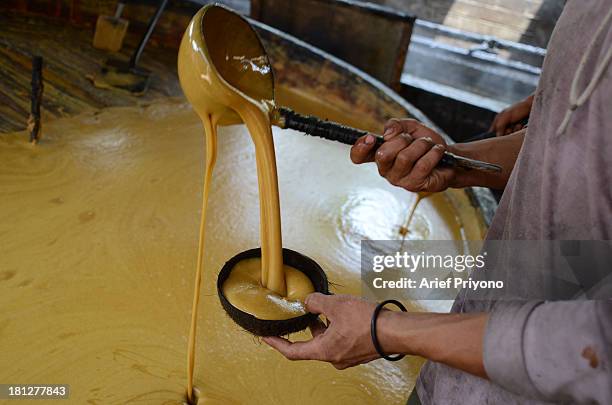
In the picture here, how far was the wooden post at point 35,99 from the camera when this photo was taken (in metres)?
2.84

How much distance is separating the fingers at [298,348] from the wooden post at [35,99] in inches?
89.3

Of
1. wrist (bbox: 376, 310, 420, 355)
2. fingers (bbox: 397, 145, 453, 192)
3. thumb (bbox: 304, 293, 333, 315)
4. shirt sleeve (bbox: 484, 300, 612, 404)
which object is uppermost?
shirt sleeve (bbox: 484, 300, 612, 404)

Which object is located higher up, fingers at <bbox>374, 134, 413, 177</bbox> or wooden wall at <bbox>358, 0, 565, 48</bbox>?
fingers at <bbox>374, 134, 413, 177</bbox>

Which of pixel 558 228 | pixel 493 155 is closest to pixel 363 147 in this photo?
pixel 493 155

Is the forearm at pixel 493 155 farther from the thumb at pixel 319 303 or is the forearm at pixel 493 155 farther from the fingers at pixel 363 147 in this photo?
the thumb at pixel 319 303

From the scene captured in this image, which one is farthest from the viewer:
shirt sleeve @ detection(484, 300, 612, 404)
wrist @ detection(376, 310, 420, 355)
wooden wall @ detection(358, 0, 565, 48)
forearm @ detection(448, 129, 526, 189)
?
wooden wall @ detection(358, 0, 565, 48)

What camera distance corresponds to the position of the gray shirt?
820 millimetres

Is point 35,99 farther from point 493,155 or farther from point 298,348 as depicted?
point 493,155

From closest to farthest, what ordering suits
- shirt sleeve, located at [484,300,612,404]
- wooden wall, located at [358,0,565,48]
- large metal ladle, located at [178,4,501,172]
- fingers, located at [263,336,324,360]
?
shirt sleeve, located at [484,300,612,404] < fingers, located at [263,336,324,360] < large metal ladle, located at [178,4,501,172] < wooden wall, located at [358,0,565,48]

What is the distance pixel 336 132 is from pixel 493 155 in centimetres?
52

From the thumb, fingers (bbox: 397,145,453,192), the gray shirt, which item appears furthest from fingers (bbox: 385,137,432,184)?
the thumb

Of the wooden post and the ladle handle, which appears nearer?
the ladle handle

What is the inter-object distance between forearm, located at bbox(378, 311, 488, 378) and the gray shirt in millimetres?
36

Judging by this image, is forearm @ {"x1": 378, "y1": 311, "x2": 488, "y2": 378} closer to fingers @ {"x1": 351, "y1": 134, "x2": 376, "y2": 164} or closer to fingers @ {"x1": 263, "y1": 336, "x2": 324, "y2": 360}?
fingers @ {"x1": 263, "y1": 336, "x2": 324, "y2": 360}
